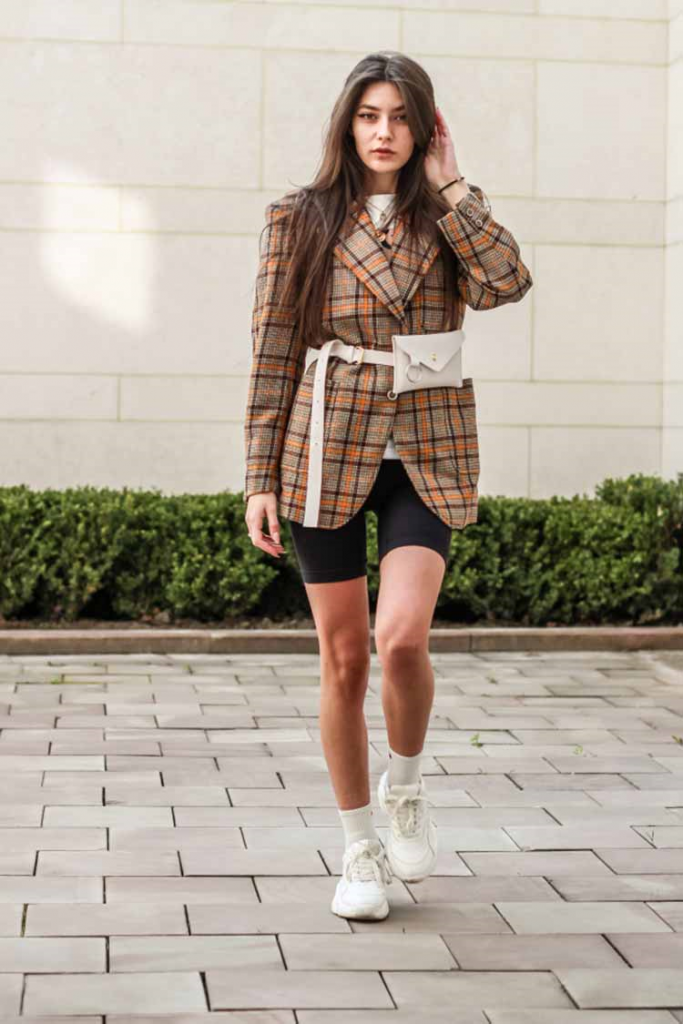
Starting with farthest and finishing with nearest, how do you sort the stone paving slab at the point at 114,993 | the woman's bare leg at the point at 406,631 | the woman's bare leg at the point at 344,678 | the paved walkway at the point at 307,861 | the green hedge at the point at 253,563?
1. the green hedge at the point at 253,563
2. the woman's bare leg at the point at 344,678
3. the woman's bare leg at the point at 406,631
4. the paved walkway at the point at 307,861
5. the stone paving slab at the point at 114,993

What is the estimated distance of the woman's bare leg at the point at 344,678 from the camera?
386cm

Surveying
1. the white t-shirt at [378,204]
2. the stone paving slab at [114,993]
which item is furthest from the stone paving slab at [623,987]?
the white t-shirt at [378,204]

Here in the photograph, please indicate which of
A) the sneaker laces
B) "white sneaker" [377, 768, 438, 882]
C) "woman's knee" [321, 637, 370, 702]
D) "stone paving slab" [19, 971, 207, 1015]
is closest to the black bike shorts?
"woman's knee" [321, 637, 370, 702]

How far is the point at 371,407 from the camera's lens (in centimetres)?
382

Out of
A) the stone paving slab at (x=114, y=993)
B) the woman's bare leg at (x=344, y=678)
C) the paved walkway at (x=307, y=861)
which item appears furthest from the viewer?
the woman's bare leg at (x=344, y=678)

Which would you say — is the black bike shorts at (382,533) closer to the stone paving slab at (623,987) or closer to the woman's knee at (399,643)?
the woman's knee at (399,643)

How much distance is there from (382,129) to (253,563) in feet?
16.1

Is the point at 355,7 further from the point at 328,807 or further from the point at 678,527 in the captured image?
the point at 328,807

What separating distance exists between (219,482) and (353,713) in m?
5.59

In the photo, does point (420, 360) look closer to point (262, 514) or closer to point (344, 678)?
point (262, 514)

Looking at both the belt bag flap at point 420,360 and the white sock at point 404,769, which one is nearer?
the belt bag flap at point 420,360

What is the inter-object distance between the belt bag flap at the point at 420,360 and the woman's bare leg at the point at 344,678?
0.49 metres

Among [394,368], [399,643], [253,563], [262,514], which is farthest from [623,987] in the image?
[253,563]

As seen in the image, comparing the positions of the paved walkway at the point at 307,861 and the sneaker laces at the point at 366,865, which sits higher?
the sneaker laces at the point at 366,865
